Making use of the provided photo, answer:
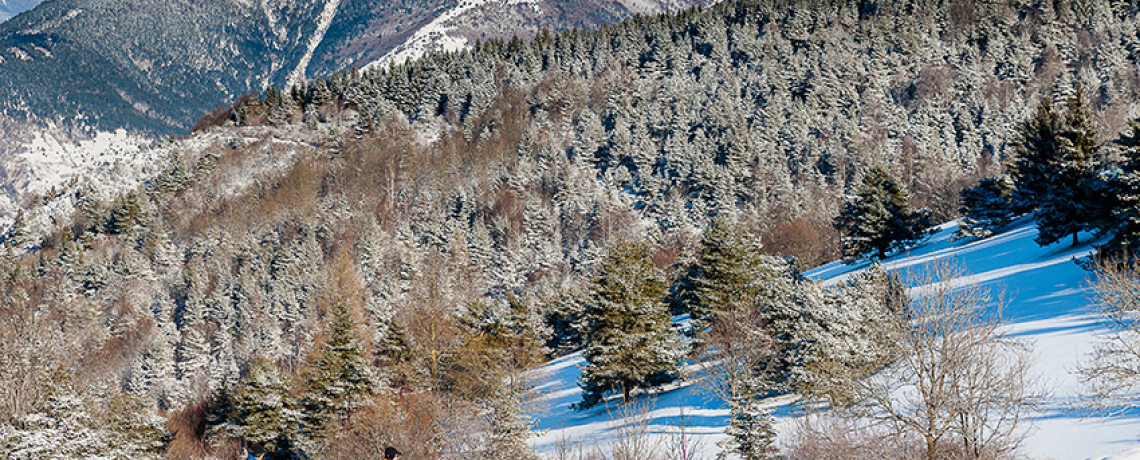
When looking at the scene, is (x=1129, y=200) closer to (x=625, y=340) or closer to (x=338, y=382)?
(x=625, y=340)

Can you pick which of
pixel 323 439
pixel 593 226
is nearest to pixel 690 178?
pixel 593 226

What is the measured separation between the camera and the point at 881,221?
54.2 meters

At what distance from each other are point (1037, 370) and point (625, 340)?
61.0ft

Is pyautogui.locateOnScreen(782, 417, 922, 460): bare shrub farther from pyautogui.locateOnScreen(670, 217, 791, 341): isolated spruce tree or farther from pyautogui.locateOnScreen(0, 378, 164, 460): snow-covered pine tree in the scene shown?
pyautogui.locateOnScreen(0, 378, 164, 460): snow-covered pine tree

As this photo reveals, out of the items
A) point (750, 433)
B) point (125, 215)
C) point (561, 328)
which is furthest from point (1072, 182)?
point (125, 215)

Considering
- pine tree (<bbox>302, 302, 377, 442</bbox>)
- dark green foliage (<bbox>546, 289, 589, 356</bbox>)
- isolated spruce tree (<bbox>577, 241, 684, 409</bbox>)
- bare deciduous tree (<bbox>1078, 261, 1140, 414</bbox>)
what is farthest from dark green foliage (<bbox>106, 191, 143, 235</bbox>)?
bare deciduous tree (<bbox>1078, 261, 1140, 414</bbox>)

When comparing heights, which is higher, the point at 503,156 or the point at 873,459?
the point at 503,156

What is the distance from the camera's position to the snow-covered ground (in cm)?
1798

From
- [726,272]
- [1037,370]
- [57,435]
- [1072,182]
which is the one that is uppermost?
[1072,182]

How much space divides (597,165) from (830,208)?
50943mm

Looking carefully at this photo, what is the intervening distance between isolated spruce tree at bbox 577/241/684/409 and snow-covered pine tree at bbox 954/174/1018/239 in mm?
30115

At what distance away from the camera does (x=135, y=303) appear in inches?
4697

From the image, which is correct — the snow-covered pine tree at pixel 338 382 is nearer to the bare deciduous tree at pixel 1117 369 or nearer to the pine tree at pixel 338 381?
the pine tree at pixel 338 381

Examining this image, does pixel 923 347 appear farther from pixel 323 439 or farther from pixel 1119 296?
pixel 323 439
